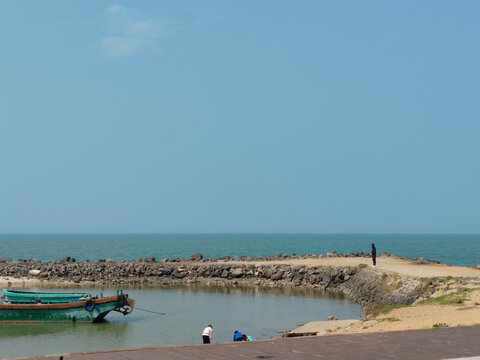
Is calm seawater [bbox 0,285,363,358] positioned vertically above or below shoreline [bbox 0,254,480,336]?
below

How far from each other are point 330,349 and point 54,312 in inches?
937

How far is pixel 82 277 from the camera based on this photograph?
57438 millimetres

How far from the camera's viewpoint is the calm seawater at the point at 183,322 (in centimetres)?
2720

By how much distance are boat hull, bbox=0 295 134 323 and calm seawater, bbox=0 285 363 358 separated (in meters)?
0.44

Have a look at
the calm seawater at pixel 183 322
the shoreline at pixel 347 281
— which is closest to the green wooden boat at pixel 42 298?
the calm seawater at pixel 183 322

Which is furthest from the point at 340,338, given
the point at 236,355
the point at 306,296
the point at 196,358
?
the point at 306,296

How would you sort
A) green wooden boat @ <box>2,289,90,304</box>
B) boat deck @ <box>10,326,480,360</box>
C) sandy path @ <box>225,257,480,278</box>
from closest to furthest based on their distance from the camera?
boat deck @ <box>10,326,480,360</box>
green wooden boat @ <box>2,289,90,304</box>
sandy path @ <box>225,257,480,278</box>

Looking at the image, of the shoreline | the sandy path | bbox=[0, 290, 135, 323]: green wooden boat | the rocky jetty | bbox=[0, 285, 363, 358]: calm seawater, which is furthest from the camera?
the rocky jetty

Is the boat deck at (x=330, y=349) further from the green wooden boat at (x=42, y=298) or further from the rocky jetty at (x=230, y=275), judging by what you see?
the rocky jetty at (x=230, y=275)

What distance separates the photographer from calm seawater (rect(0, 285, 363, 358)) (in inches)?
1071

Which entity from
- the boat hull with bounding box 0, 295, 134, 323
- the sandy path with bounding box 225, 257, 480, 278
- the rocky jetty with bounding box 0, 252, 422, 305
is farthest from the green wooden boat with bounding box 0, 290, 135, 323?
the sandy path with bounding box 225, 257, 480, 278

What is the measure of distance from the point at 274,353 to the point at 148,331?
62.2ft

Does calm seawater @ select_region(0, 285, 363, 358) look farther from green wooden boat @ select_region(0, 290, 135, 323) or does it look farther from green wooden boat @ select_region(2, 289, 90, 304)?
green wooden boat @ select_region(2, 289, 90, 304)

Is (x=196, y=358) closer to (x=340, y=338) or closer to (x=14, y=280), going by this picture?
(x=340, y=338)
